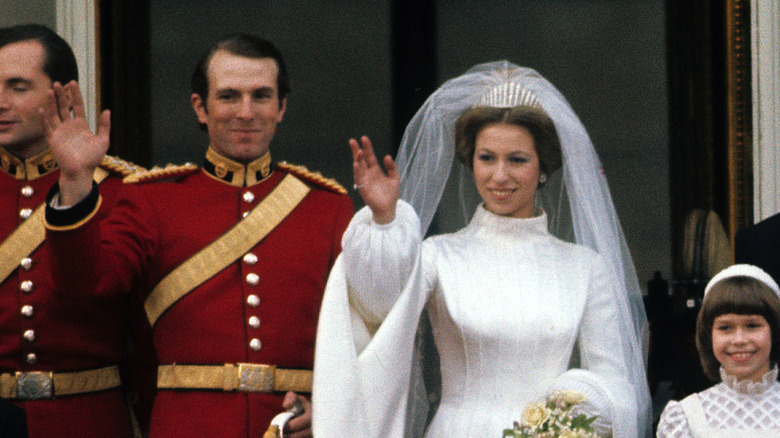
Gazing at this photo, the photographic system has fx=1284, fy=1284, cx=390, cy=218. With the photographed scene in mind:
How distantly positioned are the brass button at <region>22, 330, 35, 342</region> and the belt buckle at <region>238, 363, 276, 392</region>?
566 millimetres

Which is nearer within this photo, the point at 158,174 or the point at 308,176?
the point at 158,174

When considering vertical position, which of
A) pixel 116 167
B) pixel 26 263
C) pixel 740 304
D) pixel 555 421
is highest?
pixel 116 167

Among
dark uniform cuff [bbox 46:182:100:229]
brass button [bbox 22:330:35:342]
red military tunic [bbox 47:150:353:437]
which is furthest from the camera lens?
brass button [bbox 22:330:35:342]

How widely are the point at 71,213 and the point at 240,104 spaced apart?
593mm

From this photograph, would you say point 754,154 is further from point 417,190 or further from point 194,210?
point 194,210

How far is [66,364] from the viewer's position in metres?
3.41

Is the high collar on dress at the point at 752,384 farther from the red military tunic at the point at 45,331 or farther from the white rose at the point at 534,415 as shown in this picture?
the red military tunic at the point at 45,331

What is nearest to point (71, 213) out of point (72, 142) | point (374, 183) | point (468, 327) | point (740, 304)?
point (72, 142)

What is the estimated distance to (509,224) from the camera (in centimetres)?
349

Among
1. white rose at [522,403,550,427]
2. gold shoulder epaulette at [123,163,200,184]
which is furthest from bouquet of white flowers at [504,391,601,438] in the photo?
gold shoulder epaulette at [123,163,200,184]

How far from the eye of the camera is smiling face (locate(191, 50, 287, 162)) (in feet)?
11.1

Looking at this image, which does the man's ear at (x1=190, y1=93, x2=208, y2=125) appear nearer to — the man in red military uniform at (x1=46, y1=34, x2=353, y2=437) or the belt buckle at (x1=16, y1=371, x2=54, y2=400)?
Answer: the man in red military uniform at (x1=46, y1=34, x2=353, y2=437)

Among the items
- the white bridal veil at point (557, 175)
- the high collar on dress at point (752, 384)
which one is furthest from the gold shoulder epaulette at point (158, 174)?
the high collar on dress at point (752, 384)

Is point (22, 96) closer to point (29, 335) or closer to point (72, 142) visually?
point (72, 142)
